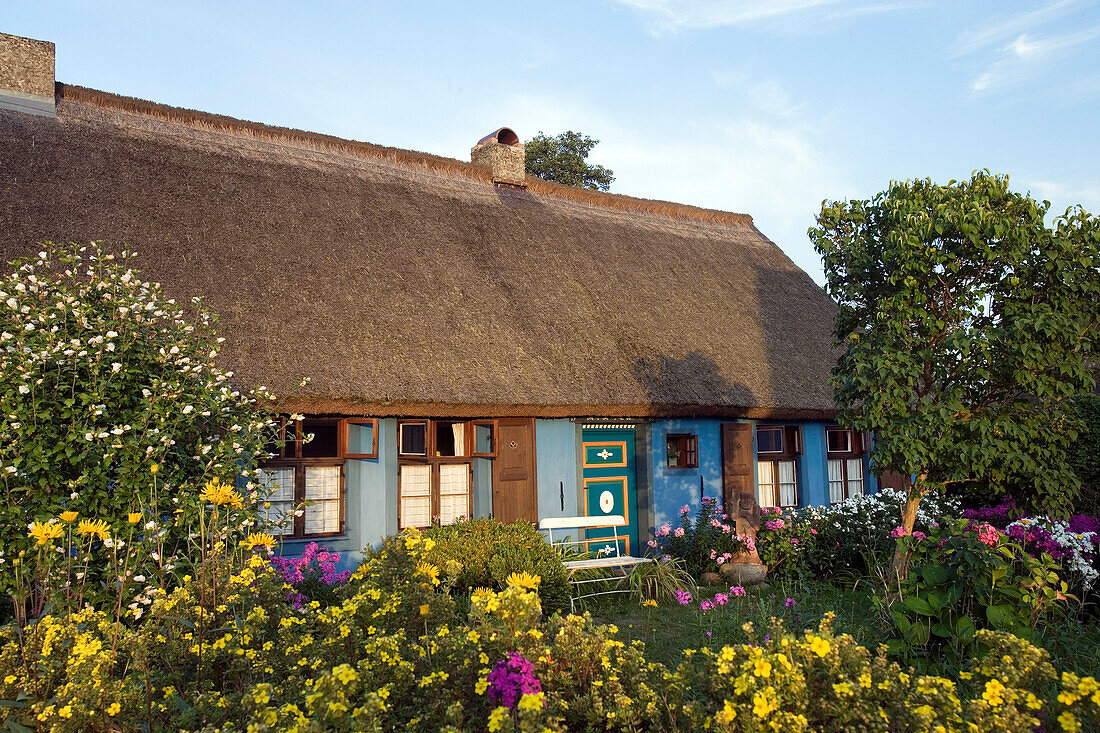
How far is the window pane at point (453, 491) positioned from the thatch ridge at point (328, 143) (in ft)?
17.1

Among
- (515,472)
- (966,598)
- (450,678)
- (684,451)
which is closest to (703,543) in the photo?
(684,451)

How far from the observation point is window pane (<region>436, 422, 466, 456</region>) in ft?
30.9

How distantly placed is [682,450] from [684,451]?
0.03 metres

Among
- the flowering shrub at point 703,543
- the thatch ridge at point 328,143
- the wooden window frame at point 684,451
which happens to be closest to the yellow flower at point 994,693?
the flowering shrub at point 703,543

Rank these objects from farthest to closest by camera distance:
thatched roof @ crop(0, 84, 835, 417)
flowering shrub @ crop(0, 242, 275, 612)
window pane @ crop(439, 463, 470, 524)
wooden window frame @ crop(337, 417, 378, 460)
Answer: window pane @ crop(439, 463, 470, 524), wooden window frame @ crop(337, 417, 378, 460), thatched roof @ crop(0, 84, 835, 417), flowering shrub @ crop(0, 242, 275, 612)

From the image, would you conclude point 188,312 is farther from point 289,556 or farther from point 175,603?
point 175,603

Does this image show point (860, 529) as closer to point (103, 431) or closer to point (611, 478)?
point (611, 478)

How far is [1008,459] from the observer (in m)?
6.77

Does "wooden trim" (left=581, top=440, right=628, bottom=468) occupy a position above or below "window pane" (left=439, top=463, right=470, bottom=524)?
above

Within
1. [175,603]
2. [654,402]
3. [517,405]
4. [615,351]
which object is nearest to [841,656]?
[175,603]

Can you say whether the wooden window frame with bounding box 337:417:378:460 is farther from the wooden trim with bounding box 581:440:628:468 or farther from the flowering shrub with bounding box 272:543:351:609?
the wooden trim with bounding box 581:440:628:468

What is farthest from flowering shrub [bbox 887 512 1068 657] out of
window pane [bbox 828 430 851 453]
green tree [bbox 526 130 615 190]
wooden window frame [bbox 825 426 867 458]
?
green tree [bbox 526 130 615 190]

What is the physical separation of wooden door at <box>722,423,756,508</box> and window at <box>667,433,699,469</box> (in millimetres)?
535

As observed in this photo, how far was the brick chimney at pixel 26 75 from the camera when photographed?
946 cm
